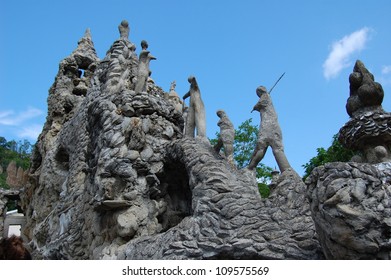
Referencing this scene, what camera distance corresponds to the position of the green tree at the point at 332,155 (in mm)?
15555

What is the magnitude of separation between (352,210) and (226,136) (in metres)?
4.56

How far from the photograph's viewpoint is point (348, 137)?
4.16 meters

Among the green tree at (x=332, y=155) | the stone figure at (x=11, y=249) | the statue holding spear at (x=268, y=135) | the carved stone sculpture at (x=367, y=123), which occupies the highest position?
the green tree at (x=332, y=155)

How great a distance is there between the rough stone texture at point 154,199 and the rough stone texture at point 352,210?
2.54 feet

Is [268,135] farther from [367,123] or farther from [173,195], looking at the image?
[367,123]

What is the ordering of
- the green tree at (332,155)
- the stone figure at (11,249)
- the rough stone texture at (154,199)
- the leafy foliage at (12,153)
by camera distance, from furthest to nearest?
1. the leafy foliage at (12,153)
2. the green tree at (332,155)
3. the rough stone texture at (154,199)
4. the stone figure at (11,249)

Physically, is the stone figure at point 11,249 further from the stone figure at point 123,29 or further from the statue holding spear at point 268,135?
the stone figure at point 123,29

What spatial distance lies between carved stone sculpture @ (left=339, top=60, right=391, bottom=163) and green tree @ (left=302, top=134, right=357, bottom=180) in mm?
10714

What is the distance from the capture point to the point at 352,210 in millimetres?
3359

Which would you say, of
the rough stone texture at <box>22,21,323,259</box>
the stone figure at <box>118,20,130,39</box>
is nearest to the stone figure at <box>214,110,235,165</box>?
the rough stone texture at <box>22,21,323,259</box>

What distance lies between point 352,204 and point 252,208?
1996 mm

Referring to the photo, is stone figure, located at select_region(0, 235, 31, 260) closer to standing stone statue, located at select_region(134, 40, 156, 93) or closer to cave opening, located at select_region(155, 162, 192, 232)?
cave opening, located at select_region(155, 162, 192, 232)

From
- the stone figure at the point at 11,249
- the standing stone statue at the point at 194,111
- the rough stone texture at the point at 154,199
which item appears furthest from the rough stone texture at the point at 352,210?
the standing stone statue at the point at 194,111

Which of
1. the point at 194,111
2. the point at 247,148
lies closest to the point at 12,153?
the point at 247,148
